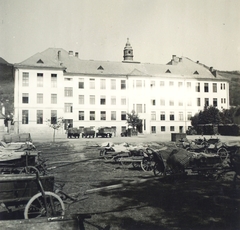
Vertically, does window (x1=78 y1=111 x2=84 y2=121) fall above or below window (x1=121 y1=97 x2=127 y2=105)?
below

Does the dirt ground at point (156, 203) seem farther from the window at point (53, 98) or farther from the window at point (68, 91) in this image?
the window at point (68, 91)

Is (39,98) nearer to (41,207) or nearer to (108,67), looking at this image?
(108,67)

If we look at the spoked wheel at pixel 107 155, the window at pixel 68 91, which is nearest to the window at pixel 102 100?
the window at pixel 68 91

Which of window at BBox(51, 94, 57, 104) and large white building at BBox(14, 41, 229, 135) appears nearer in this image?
large white building at BBox(14, 41, 229, 135)

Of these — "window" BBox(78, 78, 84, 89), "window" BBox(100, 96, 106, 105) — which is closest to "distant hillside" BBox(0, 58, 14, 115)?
"window" BBox(78, 78, 84, 89)

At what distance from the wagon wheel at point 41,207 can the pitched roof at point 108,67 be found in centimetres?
3594

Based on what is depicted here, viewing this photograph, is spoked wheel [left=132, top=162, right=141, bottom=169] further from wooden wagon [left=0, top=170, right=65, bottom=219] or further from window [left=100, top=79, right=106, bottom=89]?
window [left=100, top=79, right=106, bottom=89]

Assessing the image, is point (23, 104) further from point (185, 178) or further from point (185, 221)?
point (185, 221)

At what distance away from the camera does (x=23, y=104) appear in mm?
37281

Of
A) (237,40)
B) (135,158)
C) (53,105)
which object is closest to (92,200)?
(237,40)

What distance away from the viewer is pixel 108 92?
4394 cm

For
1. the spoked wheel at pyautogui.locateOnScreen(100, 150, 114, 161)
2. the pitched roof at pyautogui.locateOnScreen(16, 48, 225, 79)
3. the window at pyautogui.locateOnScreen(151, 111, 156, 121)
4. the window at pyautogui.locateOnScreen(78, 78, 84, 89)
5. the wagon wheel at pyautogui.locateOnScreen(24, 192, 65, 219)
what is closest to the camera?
the wagon wheel at pyautogui.locateOnScreen(24, 192, 65, 219)

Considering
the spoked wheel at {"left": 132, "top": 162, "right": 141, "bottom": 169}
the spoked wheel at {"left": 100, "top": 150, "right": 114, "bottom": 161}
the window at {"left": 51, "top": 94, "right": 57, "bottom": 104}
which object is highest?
the window at {"left": 51, "top": 94, "right": 57, "bottom": 104}

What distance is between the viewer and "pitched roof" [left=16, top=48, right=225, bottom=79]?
40.3 meters
